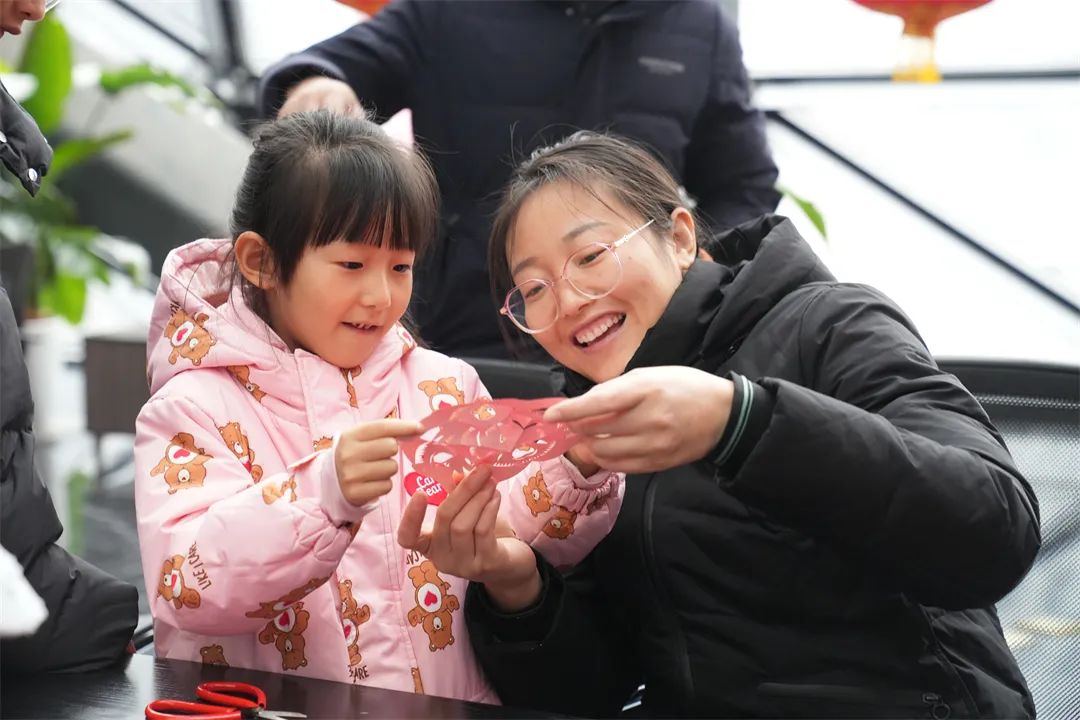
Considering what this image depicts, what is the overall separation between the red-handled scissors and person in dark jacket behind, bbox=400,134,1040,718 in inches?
9.9

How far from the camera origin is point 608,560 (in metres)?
1.65

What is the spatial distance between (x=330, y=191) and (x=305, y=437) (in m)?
0.30

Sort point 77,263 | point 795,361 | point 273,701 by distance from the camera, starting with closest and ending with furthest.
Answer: point 273,701 < point 795,361 < point 77,263

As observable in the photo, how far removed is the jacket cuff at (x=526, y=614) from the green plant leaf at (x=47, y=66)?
4377mm

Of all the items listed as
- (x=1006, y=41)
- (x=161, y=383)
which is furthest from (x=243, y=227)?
(x=1006, y=41)

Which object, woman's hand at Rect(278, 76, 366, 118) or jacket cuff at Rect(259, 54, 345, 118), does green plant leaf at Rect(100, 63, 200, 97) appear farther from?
woman's hand at Rect(278, 76, 366, 118)

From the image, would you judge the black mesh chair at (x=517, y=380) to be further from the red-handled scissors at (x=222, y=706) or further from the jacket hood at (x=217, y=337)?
the red-handled scissors at (x=222, y=706)

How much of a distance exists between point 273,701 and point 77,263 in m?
4.68

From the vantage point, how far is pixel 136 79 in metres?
5.47

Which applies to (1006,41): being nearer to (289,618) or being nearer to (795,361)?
(795,361)

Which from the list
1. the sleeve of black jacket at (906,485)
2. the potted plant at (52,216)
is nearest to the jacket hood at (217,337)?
the sleeve of black jacket at (906,485)

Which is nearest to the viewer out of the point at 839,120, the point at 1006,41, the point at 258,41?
the point at 1006,41

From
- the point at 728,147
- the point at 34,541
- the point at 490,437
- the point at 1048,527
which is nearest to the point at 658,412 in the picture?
the point at 490,437

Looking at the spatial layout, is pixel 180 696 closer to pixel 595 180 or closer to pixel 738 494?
pixel 738 494
